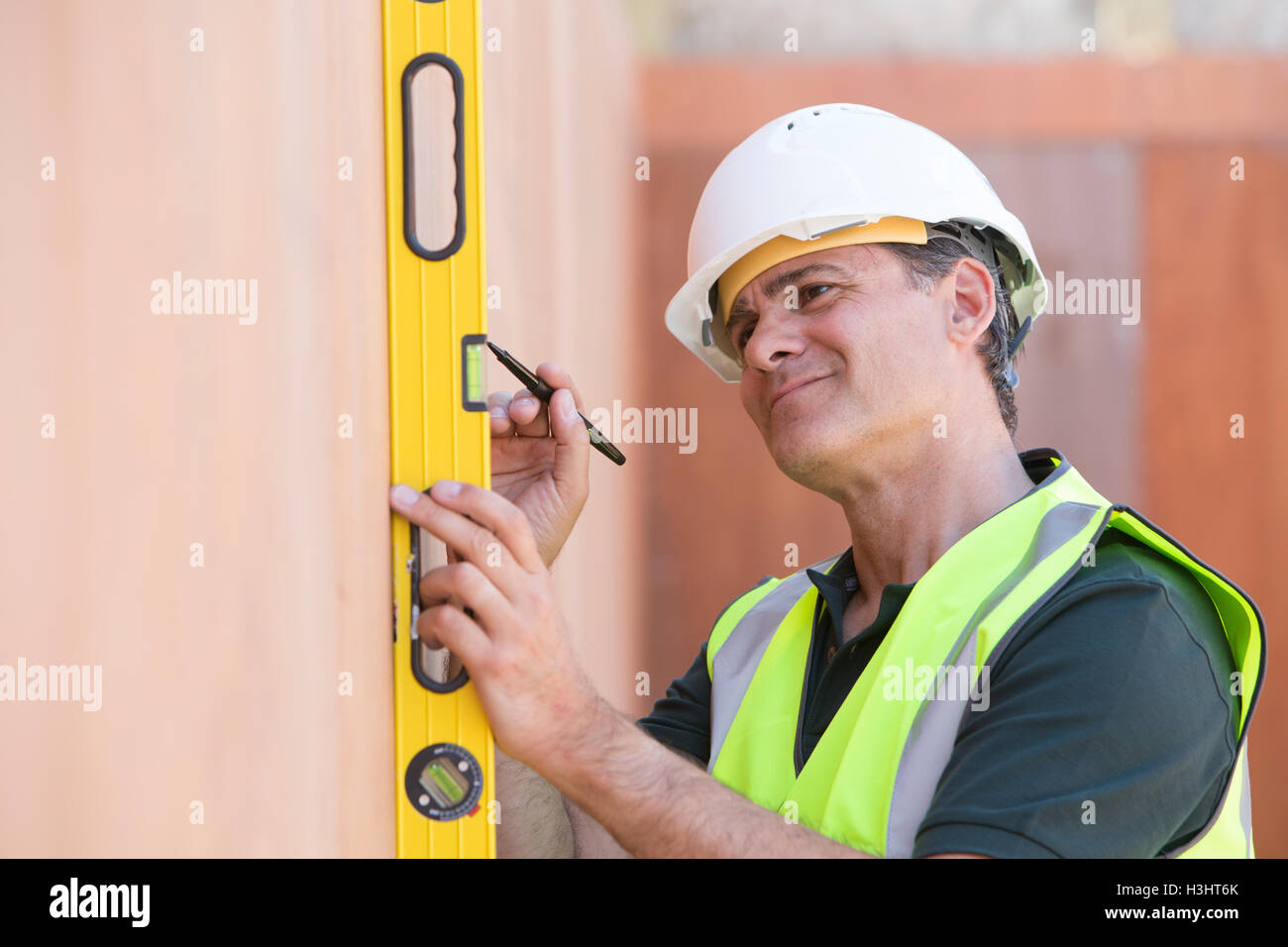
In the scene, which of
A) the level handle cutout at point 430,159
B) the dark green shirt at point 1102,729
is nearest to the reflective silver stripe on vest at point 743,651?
the dark green shirt at point 1102,729

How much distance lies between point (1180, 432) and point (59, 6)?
506 centimetres

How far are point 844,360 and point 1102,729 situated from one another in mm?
756

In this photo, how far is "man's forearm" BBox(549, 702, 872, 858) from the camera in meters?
1.25

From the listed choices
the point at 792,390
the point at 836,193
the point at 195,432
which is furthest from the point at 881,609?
the point at 195,432

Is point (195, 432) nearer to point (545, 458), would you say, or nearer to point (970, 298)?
point (545, 458)

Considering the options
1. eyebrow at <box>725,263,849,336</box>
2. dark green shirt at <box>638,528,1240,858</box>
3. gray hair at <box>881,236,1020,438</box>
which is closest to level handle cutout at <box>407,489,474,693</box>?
dark green shirt at <box>638,528,1240,858</box>

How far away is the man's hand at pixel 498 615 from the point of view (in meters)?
1.16

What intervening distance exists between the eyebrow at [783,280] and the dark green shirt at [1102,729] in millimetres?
635

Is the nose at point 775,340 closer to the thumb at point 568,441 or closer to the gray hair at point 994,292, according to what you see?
→ the gray hair at point 994,292

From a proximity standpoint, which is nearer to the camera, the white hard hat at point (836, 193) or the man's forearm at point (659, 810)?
the man's forearm at point (659, 810)

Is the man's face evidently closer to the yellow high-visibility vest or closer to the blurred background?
the yellow high-visibility vest

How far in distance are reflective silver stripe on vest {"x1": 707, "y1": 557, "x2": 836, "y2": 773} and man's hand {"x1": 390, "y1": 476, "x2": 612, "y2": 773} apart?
0.70 m

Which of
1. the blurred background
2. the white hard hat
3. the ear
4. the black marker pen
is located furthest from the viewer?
the ear
